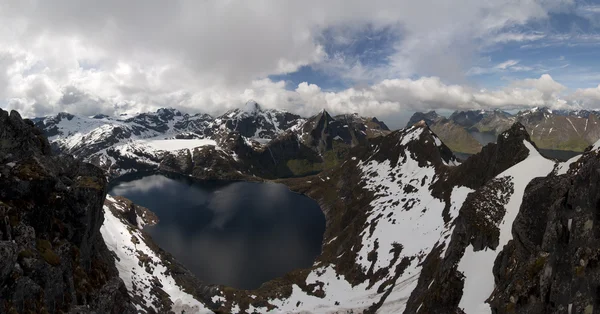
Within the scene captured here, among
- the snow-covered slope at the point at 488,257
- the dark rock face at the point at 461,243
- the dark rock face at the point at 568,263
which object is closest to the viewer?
the dark rock face at the point at 568,263

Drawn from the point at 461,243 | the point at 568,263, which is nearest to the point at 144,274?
the point at 461,243

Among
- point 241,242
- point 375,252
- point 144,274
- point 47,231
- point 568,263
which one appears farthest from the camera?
point 241,242

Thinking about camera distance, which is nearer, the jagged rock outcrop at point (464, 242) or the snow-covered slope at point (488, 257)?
the snow-covered slope at point (488, 257)

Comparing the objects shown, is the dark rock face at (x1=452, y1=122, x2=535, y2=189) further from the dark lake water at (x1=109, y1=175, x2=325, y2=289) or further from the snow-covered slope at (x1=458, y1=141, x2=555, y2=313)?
the dark lake water at (x1=109, y1=175, x2=325, y2=289)

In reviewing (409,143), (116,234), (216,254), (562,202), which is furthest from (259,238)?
(562,202)

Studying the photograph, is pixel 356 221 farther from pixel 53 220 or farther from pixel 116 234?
pixel 53 220

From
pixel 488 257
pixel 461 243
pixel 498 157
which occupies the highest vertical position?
pixel 498 157

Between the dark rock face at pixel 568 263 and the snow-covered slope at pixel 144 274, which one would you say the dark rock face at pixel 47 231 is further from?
the dark rock face at pixel 568 263

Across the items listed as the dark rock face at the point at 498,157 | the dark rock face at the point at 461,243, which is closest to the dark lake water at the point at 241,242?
the dark rock face at the point at 498,157

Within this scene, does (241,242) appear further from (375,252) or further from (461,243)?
(461,243)
